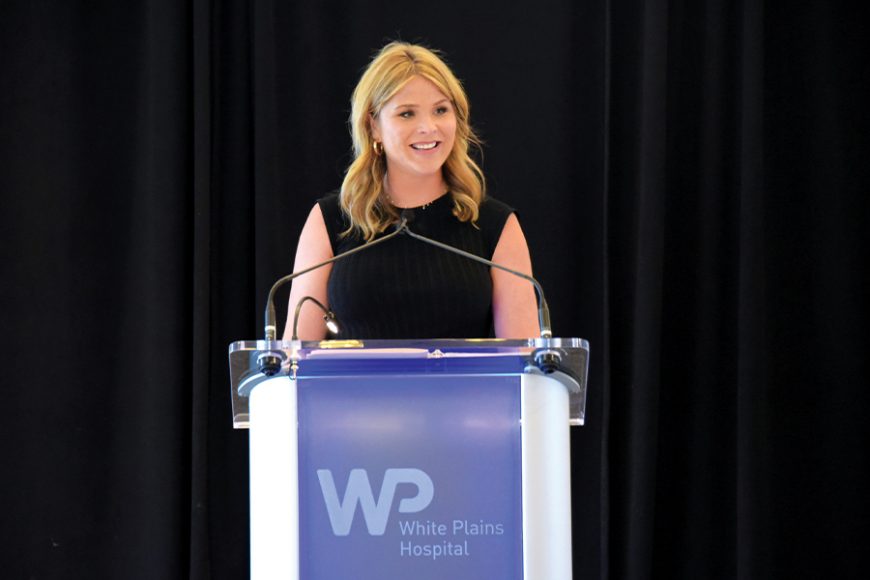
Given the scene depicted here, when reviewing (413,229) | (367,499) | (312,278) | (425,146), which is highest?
(425,146)

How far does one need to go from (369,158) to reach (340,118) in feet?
3.15

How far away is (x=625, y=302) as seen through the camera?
3.39 m

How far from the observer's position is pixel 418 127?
244cm

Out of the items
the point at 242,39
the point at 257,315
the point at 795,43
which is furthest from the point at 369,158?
the point at 795,43

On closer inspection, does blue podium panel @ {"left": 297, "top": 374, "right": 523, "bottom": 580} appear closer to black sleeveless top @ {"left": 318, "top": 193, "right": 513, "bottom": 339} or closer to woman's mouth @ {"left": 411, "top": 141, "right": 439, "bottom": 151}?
black sleeveless top @ {"left": 318, "top": 193, "right": 513, "bottom": 339}

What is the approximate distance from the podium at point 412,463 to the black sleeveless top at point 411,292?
0.80m

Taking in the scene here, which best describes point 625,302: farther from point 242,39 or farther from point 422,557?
point 422,557

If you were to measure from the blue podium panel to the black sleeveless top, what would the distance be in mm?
816

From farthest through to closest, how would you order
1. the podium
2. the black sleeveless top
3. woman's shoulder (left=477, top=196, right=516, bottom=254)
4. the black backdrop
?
1. the black backdrop
2. woman's shoulder (left=477, top=196, right=516, bottom=254)
3. the black sleeveless top
4. the podium

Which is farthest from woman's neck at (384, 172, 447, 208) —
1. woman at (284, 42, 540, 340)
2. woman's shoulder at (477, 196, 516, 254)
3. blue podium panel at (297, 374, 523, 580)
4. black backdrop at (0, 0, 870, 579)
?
blue podium panel at (297, 374, 523, 580)

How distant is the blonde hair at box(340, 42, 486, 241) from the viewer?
8.18 ft

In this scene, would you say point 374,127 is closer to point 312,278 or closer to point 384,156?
point 384,156

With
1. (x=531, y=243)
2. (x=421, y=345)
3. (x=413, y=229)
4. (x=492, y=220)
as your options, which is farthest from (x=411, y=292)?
(x=531, y=243)

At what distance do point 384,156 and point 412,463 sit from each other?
1.16 metres
